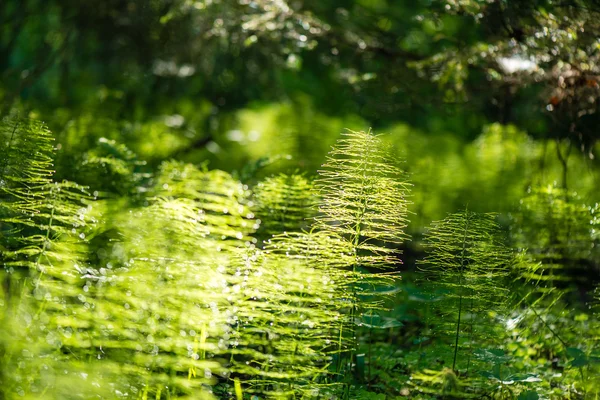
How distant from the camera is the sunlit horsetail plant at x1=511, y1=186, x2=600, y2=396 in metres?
2.28

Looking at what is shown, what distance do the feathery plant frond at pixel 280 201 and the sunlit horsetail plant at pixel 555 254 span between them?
2.98 ft

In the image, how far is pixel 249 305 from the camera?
1.86 meters

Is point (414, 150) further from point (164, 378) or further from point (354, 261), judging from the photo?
point (164, 378)

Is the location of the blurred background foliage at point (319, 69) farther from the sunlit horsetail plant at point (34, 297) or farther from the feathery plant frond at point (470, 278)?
the feathery plant frond at point (470, 278)

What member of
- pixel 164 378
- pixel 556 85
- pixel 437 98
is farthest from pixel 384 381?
pixel 437 98

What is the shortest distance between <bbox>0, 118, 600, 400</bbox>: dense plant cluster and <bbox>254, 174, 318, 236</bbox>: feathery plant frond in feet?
0.03

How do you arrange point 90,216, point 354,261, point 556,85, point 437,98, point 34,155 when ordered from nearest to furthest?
point 354,261, point 34,155, point 90,216, point 556,85, point 437,98

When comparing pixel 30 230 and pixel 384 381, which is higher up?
pixel 30 230

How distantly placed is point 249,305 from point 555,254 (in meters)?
1.43

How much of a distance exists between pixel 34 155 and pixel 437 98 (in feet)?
7.82

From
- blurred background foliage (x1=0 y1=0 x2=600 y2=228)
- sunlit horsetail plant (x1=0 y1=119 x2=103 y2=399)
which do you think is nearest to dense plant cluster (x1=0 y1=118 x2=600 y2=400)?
sunlit horsetail plant (x1=0 y1=119 x2=103 y2=399)

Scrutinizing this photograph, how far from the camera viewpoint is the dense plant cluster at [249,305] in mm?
1552

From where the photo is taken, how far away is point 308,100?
8.30 m

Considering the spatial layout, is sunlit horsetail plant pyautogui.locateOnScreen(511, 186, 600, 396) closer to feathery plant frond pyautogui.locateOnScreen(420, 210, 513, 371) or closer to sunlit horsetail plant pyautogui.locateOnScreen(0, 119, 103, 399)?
feathery plant frond pyautogui.locateOnScreen(420, 210, 513, 371)
